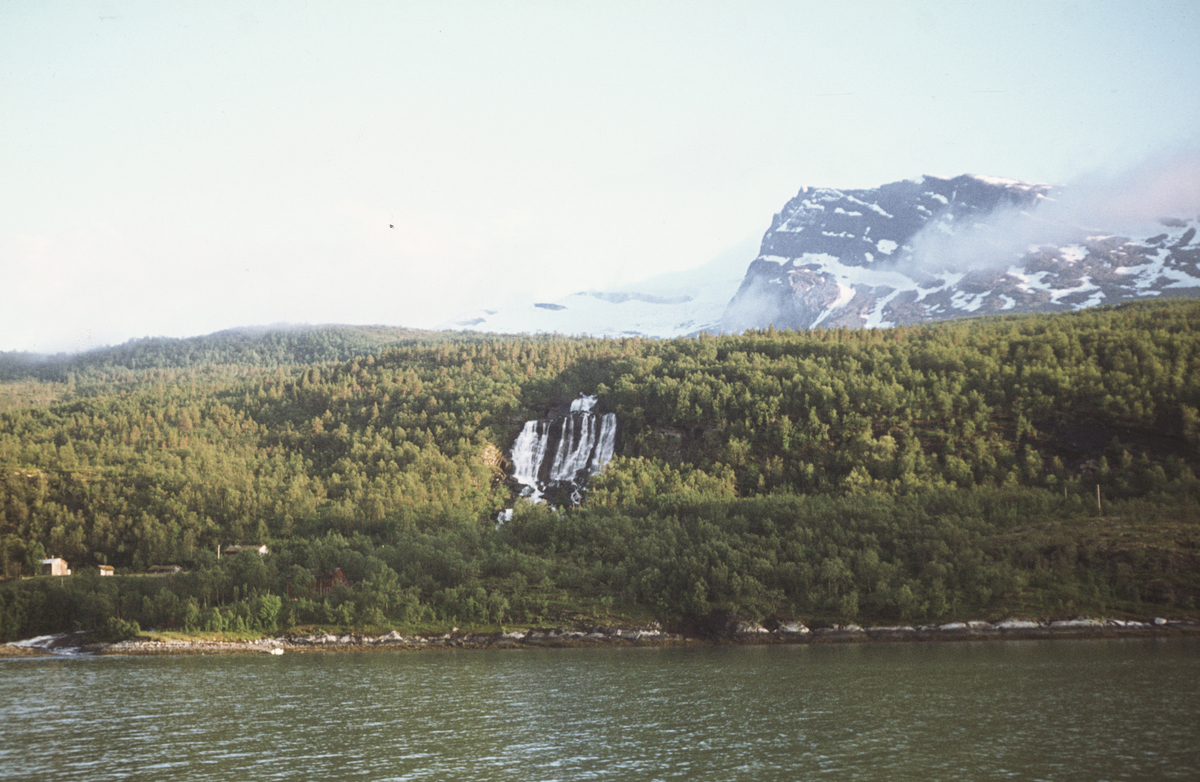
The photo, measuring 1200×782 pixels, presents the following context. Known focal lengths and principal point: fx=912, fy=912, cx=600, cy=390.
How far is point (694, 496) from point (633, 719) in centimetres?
7208

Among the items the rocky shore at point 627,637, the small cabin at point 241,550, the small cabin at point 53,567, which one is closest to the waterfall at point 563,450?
the small cabin at point 241,550

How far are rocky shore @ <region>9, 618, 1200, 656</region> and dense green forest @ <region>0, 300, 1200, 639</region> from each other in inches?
78.1

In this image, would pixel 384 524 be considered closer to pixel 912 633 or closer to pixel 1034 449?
pixel 912 633

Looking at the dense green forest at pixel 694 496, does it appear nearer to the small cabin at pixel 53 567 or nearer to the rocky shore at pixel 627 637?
the rocky shore at pixel 627 637

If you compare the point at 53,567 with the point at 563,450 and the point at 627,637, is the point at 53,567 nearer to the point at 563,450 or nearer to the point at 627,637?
the point at 627,637

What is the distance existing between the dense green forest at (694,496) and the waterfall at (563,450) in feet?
12.3

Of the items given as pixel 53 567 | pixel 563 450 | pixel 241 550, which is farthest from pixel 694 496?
pixel 53 567

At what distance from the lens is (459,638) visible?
338ft

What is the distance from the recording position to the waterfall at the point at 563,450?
15162 cm

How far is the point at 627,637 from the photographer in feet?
339

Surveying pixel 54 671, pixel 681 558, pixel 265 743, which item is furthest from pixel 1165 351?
pixel 54 671

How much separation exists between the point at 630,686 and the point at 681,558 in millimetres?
40718

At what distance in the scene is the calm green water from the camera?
137ft

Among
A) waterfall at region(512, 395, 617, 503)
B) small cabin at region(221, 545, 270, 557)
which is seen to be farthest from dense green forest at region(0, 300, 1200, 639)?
waterfall at region(512, 395, 617, 503)
